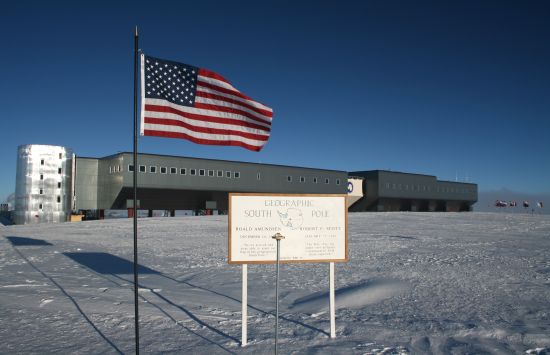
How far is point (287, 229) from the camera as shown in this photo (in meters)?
6.65

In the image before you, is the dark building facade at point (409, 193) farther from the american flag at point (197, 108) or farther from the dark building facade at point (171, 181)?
the american flag at point (197, 108)

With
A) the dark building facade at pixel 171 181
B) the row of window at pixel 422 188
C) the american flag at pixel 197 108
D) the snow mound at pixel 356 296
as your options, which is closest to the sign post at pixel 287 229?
the american flag at pixel 197 108

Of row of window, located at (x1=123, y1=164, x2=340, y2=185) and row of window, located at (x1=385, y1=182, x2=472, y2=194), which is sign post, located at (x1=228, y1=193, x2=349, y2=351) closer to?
row of window, located at (x1=123, y1=164, x2=340, y2=185)

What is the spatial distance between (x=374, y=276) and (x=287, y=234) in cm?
553

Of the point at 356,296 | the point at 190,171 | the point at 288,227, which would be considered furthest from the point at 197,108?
the point at 190,171

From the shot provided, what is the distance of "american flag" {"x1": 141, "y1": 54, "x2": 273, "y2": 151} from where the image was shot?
655 centimetres

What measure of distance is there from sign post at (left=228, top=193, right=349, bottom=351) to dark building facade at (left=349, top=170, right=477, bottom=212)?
52408mm

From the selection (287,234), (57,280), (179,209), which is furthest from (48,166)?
(287,234)

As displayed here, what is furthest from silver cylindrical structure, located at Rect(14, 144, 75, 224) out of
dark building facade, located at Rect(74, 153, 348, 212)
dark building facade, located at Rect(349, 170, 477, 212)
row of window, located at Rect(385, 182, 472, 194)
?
row of window, located at Rect(385, 182, 472, 194)

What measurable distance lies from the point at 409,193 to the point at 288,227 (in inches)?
2345

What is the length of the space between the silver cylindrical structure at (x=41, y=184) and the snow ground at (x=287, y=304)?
2391cm

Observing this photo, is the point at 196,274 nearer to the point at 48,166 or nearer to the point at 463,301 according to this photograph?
the point at 463,301

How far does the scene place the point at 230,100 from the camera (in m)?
7.73

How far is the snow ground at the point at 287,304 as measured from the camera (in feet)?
20.6
